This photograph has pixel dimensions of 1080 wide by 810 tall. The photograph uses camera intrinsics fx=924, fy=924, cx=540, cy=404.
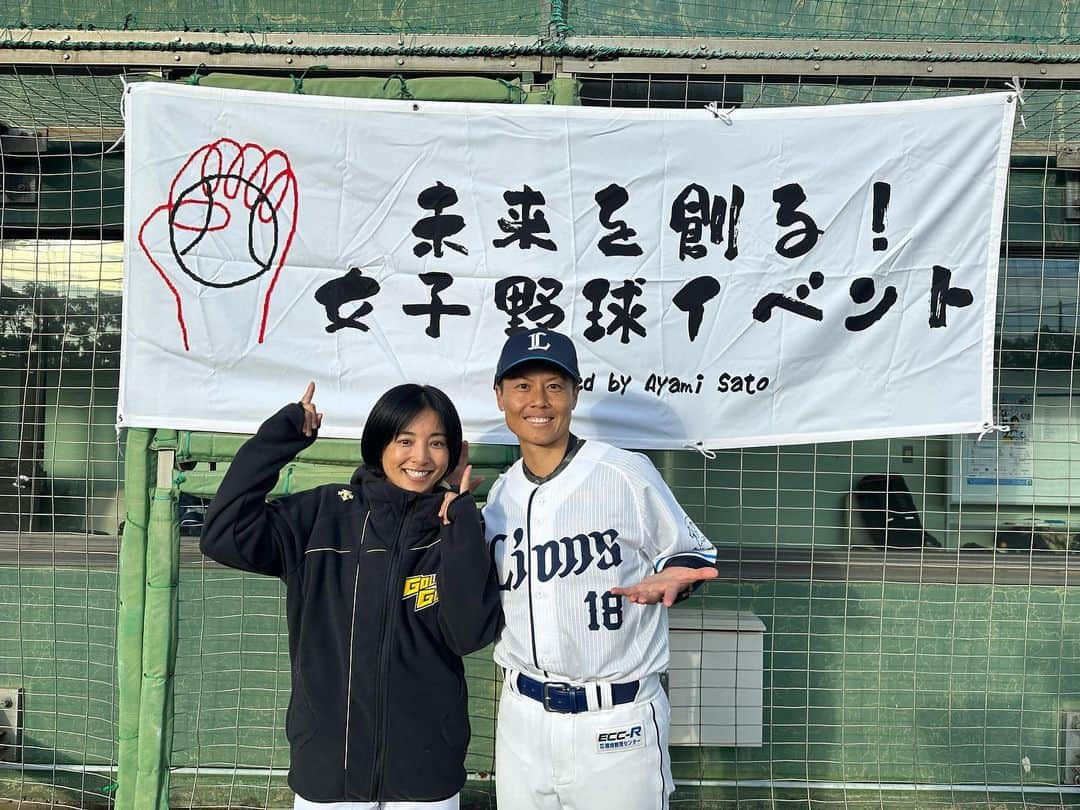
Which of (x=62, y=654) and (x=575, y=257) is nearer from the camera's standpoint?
(x=575, y=257)

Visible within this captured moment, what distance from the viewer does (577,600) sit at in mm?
2604

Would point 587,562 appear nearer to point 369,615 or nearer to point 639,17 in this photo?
point 369,615

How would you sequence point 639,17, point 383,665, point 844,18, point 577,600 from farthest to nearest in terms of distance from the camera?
1. point 844,18
2. point 639,17
3. point 577,600
4. point 383,665

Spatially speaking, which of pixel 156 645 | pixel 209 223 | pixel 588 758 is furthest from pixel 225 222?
pixel 588 758

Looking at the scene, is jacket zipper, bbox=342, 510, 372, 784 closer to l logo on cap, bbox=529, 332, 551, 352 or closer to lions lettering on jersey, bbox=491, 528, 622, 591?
→ lions lettering on jersey, bbox=491, 528, 622, 591

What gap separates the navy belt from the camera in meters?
2.59

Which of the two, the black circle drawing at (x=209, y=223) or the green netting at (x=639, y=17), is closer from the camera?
the black circle drawing at (x=209, y=223)

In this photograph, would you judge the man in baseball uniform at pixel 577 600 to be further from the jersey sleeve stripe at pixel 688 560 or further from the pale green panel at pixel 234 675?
the pale green panel at pixel 234 675

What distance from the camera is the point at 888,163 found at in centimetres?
358

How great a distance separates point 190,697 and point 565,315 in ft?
8.47

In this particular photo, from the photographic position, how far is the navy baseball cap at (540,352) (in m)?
2.66

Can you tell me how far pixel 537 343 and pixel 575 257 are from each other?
3.04 feet

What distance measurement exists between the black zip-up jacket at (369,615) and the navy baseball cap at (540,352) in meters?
0.44

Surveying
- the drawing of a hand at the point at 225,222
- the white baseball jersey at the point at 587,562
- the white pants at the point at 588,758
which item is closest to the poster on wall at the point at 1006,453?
the white baseball jersey at the point at 587,562
